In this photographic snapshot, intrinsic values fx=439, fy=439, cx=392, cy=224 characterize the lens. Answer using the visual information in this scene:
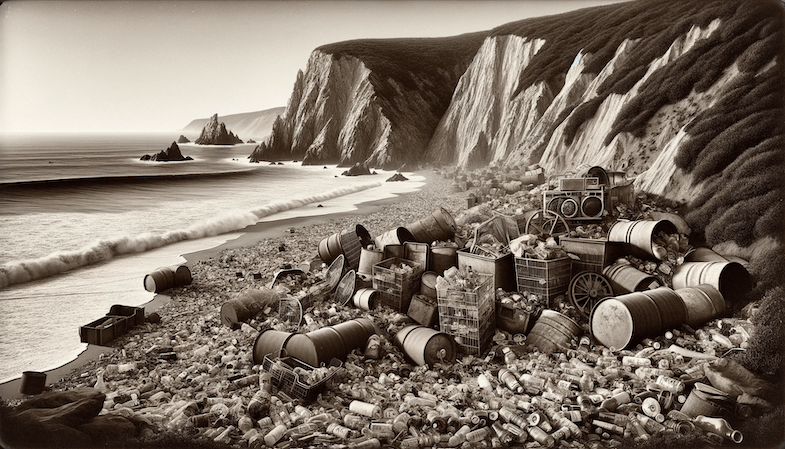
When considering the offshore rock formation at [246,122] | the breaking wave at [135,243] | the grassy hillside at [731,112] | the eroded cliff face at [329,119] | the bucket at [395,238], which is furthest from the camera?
the eroded cliff face at [329,119]

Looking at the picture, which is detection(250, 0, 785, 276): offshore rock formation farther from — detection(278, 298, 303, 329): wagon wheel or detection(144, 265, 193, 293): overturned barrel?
detection(278, 298, 303, 329): wagon wheel

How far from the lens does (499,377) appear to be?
424cm

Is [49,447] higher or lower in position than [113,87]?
lower

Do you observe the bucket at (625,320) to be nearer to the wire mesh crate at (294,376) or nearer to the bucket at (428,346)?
the bucket at (428,346)

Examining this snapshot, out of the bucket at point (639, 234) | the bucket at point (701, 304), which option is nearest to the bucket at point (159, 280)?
the bucket at point (639, 234)

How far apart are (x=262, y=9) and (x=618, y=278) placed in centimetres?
594

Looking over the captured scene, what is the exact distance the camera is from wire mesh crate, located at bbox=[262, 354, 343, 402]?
13.0ft

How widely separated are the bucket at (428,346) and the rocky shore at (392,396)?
89 millimetres

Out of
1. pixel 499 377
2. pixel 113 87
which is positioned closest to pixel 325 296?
pixel 499 377

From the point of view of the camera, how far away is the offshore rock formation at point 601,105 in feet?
19.2

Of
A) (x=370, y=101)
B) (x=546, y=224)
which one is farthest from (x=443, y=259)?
(x=370, y=101)

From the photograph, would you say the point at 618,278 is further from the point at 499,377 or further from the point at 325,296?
the point at 325,296

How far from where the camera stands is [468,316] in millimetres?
4570

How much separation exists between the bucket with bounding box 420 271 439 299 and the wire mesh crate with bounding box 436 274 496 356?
0.62 meters
